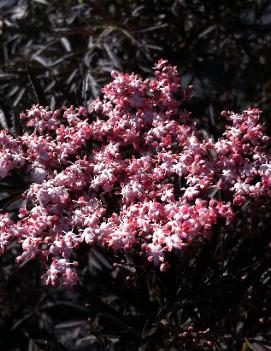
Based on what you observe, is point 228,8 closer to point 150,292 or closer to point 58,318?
point 150,292

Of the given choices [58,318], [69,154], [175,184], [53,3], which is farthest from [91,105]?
[58,318]

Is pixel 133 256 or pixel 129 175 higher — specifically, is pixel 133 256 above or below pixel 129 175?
below

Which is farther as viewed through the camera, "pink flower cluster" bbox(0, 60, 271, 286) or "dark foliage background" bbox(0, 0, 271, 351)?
"dark foliage background" bbox(0, 0, 271, 351)

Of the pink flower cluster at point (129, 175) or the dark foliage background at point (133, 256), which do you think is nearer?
the pink flower cluster at point (129, 175)
